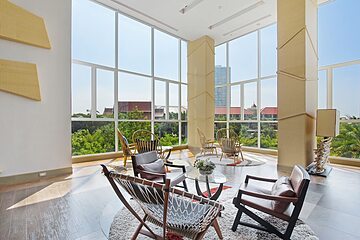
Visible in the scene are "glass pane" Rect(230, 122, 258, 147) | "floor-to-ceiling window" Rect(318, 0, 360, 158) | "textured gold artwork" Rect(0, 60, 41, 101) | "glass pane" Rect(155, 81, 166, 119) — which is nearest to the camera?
"textured gold artwork" Rect(0, 60, 41, 101)

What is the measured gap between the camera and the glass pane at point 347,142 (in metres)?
5.88

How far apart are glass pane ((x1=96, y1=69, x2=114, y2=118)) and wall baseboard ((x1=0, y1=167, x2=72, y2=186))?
2.19 meters

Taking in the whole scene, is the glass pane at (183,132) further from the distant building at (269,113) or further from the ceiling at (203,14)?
the ceiling at (203,14)

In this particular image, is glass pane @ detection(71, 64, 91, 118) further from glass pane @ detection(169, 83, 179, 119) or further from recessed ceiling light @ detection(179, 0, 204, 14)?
recessed ceiling light @ detection(179, 0, 204, 14)

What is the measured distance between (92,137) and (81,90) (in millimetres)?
1487

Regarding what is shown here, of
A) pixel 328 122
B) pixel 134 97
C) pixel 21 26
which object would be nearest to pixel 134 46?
pixel 134 97

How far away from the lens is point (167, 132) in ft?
28.7

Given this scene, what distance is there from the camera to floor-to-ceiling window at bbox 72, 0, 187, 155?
6312 mm

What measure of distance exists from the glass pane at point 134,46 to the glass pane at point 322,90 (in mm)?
5919

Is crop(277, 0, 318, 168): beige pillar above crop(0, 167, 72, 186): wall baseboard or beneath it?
above

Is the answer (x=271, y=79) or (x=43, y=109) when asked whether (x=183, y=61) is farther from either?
(x=43, y=109)

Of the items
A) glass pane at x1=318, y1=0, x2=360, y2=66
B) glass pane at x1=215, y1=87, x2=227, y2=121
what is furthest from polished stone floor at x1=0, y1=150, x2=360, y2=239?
glass pane at x1=215, y1=87, x2=227, y2=121

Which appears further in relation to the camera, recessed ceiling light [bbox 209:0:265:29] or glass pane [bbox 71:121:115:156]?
recessed ceiling light [bbox 209:0:265:29]

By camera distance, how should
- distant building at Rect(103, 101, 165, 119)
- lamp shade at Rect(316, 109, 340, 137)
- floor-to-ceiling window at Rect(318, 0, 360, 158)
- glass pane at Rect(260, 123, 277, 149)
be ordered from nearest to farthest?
lamp shade at Rect(316, 109, 340, 137) < floor-to-ceiling window at Rect(318, 0, 360, 158) < distant building at Rect(103, 101, 165, 119) < glass pane at Rect(260, 123, 277, 149)
